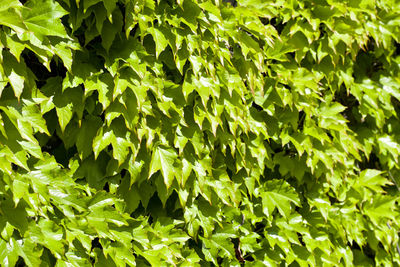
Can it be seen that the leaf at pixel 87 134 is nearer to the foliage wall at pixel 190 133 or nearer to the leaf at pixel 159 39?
the foliage wall at pixel 190 133

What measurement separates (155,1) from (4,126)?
0.94 meters

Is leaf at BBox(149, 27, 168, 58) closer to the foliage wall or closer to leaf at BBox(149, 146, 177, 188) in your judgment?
the foliage wall

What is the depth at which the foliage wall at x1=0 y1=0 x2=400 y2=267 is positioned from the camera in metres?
1.82

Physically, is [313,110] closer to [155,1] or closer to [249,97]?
[249,97]

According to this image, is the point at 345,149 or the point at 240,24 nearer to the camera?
the point at 240,24

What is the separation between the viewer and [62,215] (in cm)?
192

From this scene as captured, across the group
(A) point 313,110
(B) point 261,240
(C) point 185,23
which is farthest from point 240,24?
(B) point 261,240

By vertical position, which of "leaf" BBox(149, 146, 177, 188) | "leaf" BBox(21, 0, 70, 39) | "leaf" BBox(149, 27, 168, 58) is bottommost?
"leaf" BBox(149, 146, 177, 188)

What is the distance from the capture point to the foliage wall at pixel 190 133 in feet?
5.96

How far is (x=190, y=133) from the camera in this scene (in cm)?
227

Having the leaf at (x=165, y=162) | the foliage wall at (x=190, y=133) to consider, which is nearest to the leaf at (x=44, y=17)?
the foliage wall at (x=190, y=133)

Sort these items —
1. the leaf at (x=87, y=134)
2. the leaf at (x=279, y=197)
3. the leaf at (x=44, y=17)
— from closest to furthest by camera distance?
the leaf at (x=44, y=17), the leaf at (x=87, y=134), the leaf at (x=279, y=197)

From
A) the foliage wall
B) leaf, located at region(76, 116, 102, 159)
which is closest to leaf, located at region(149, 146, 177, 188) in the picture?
the foliage wall

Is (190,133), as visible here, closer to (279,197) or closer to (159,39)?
(159,39)
